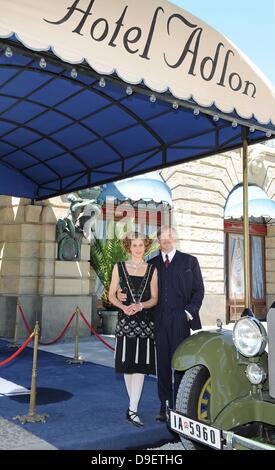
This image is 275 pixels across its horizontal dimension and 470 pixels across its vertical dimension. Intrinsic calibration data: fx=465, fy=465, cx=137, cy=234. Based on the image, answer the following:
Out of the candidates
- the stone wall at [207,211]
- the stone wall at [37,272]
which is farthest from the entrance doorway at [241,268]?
the stone wall at [37,272]

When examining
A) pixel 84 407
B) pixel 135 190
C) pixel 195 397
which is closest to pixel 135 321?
pixel 195 397

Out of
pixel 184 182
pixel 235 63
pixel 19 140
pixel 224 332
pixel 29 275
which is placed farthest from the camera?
pixel 184 182

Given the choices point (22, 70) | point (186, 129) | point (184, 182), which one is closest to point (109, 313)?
point (184, 182)

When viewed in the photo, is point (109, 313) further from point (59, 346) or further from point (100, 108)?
point (100, 108)

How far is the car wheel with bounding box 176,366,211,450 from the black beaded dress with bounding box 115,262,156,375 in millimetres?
942

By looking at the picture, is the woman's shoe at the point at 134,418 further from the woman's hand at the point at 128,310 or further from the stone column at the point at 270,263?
the stone column at the point at 270,263

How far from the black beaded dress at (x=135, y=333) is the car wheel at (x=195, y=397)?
3.09 ft

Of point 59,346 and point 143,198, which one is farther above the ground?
point 143,198

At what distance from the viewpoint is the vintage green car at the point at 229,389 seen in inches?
135

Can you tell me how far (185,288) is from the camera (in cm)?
502

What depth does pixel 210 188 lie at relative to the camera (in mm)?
15680

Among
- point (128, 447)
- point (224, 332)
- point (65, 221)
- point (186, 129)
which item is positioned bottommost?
point (128, 447)

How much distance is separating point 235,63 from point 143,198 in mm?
6943

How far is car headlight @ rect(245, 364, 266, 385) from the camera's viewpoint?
11.5ft
